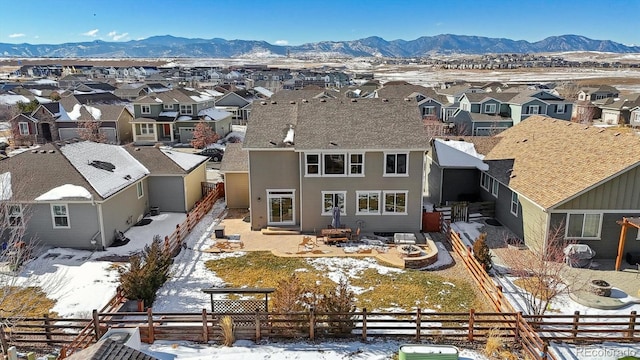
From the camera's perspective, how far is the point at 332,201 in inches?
922

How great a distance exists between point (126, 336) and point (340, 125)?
610 inches

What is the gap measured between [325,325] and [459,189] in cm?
1669

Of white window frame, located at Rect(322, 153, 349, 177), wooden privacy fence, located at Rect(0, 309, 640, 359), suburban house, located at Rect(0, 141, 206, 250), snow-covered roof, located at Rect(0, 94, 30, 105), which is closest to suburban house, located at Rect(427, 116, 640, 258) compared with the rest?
wooden privacy fence, located at Rect(0, 309, 640, 359)

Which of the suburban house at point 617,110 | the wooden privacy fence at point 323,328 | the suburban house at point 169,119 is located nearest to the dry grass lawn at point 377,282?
the wooden privacy fence at point 323,328

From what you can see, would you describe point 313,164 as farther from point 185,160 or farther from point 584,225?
point 584,225

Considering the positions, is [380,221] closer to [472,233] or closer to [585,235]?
[472,233]

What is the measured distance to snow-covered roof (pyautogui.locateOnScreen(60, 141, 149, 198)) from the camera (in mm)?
21562

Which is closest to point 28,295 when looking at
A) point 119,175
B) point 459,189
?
point 119,175

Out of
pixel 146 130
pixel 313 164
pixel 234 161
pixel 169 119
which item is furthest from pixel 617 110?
pixel 146 130

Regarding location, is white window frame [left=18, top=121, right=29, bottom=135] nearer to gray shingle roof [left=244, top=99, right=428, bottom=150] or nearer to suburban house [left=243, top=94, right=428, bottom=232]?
gray shingle roof [left=244, top=99, right=428, bottom=150]

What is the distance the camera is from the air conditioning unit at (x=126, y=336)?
1164 centimetres

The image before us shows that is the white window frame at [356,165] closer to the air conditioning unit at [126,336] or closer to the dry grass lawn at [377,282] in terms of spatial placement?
the dry grass lawn at [377,282]

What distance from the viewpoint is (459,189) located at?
27.5m

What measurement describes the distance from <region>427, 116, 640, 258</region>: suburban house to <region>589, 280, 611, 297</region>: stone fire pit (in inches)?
88.5
